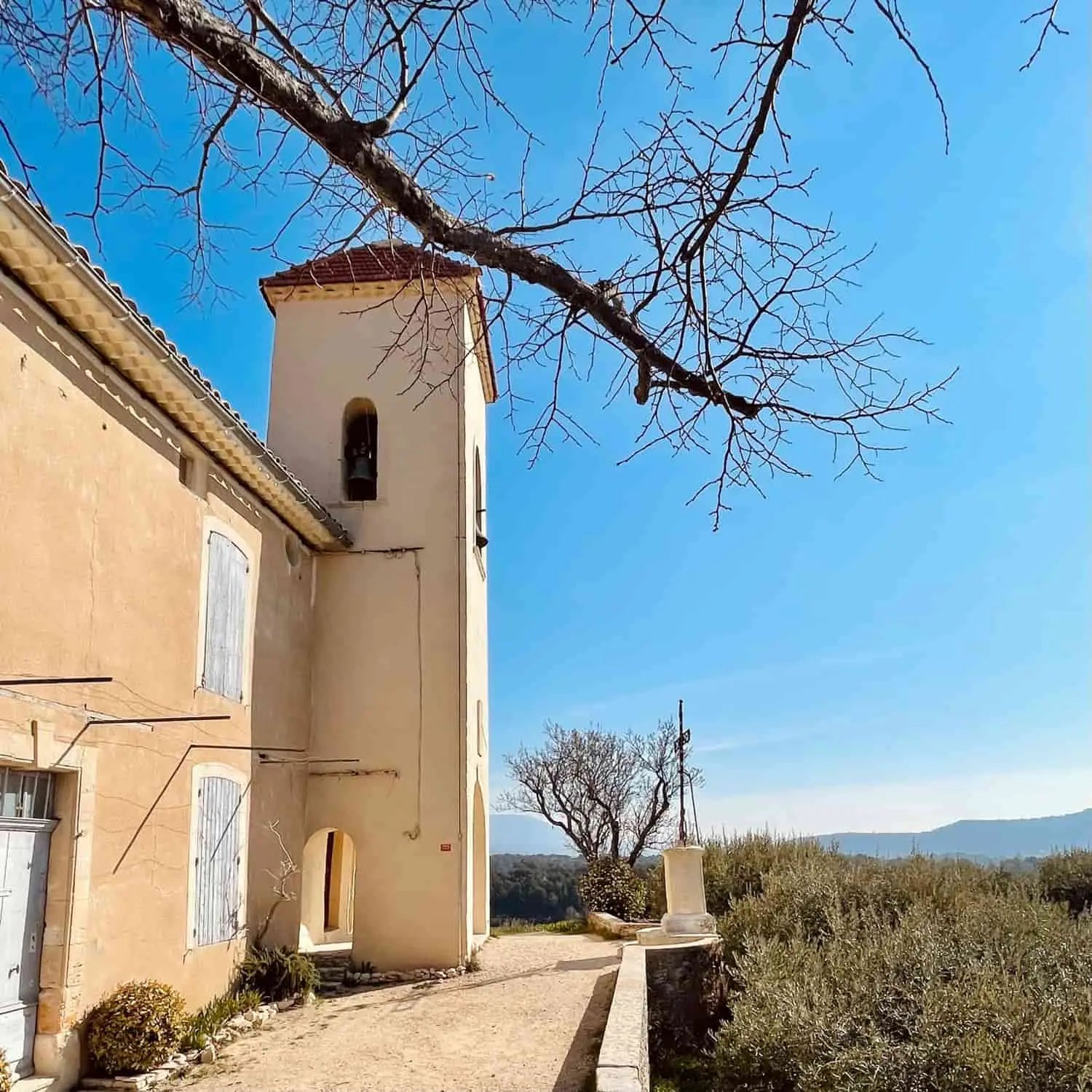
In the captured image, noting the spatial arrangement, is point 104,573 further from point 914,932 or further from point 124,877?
point 914,932

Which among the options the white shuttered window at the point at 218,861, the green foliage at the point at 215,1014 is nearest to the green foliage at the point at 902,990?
the green foliage at the point at 215,1014

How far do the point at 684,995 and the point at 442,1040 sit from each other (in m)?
3.57

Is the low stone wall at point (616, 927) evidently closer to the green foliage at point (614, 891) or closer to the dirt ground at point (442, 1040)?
the green foliage at point (614, 891)

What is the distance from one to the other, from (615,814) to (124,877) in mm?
27388

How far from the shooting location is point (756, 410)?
3508 mm

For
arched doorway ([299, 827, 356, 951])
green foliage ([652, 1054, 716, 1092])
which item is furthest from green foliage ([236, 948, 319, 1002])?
arched doorway ([299, 827, 356, 951])

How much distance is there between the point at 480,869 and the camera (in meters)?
16.7

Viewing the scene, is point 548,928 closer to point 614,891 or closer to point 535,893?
point 614,891

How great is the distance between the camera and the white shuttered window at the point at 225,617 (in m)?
11.0

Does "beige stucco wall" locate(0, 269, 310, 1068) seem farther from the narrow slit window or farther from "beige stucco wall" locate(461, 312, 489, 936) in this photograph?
the narrow slit window

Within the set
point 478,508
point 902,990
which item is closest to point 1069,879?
point 902,990

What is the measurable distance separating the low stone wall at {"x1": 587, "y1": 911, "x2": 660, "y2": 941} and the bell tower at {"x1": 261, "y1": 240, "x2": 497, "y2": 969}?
243cm

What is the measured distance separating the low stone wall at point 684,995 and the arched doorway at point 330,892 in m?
6.66

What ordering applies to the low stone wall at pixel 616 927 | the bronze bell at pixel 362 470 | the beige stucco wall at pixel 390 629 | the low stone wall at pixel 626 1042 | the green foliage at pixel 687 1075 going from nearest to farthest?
the low stone wall at pixel 626 1042, the green foliage at pixel 687 1075, the beige stucco wall at pixel 390 629, the bronze bell at pixel 362 470, the low stone wall at pixel 616 927
